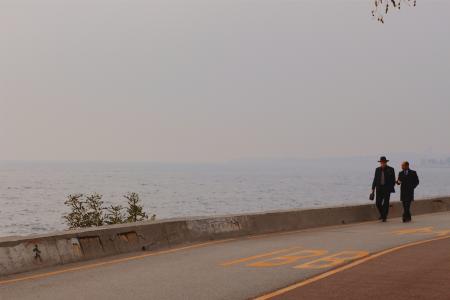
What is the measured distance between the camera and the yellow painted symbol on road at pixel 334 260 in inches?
404

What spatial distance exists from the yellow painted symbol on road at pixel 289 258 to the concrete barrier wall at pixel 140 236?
8.23 feet

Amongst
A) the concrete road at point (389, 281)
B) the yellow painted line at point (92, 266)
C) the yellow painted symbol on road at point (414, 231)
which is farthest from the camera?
the yellow painted symbol on road at point (414, 231)

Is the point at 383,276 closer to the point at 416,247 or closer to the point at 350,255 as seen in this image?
the point at 350,255

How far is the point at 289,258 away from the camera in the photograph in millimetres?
11234

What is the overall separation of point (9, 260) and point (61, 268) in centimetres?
87

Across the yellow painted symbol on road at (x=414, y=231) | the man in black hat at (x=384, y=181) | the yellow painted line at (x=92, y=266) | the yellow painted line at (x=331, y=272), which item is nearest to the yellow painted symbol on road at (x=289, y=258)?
the yellow painted line at (x=331, y=272)

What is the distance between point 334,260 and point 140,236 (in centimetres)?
356

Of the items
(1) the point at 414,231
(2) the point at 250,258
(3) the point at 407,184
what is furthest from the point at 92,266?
Result: (3) the point at 407,184

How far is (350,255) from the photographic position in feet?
37.9

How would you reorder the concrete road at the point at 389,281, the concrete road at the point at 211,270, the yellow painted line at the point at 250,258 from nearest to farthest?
1. the concrete road at the point at 389,281
2. the concrete road at the point at 211,270
3. the yellow painted line at the point at 250,258

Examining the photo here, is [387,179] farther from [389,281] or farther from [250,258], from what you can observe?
[389,281]

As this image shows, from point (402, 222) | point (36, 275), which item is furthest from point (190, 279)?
point (402, 222)

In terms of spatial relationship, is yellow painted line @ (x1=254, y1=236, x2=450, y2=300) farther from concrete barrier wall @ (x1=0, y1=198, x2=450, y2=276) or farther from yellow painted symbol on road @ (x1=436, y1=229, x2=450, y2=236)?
concrete barrier wall @ (x1=0, y1=198, x2=450, y2=276)

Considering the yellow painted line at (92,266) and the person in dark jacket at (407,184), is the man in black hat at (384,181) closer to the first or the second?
the person in dark jacket at (407,184)
